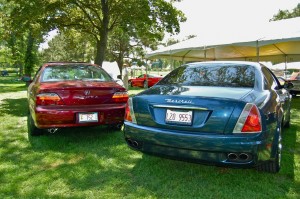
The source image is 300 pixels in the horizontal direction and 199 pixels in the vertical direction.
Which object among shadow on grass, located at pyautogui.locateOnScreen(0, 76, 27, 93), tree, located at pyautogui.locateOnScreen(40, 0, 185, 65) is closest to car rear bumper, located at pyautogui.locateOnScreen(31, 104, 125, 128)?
tree, located at pyautogui.locateOnScreen(40, 0, 185, 65)

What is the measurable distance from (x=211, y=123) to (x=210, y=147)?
9.1 inches

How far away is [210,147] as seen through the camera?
2744mm

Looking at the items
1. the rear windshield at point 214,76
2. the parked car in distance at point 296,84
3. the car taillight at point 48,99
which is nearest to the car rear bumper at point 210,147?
the rear windshield at point 214,76

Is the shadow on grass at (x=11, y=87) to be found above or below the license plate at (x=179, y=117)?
below

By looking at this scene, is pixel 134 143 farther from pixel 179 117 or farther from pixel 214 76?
pixel 214 76

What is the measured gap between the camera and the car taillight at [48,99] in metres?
4.45

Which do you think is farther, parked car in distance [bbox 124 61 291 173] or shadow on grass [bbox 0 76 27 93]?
shadow on grass [bbox 0 76 27 93]

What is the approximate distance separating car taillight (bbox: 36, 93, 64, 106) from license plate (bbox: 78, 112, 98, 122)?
383 millimetres

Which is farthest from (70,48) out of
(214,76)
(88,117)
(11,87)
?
(214,76)

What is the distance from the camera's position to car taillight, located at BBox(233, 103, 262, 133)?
2.68 m

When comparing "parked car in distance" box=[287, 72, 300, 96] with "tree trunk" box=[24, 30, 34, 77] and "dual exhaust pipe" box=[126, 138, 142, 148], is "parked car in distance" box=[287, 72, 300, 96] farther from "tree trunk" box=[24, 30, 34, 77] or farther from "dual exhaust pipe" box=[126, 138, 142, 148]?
"tree trunk" box=[24, 30, 34, 77]

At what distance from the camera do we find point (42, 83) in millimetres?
4902

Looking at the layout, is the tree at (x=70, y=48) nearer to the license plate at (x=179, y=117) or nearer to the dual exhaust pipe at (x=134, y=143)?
the dual exhaust pipe at (x=134, y=143)

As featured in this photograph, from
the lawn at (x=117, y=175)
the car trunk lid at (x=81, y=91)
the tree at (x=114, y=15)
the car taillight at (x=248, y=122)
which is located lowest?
the lawn at (x=117, y=175)
